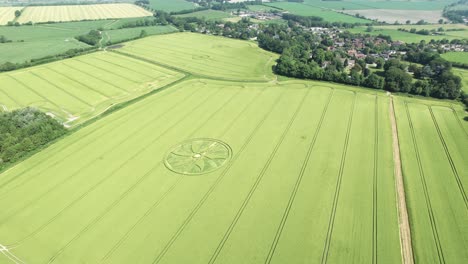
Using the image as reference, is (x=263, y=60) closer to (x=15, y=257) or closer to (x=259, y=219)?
(x=259, y=219)

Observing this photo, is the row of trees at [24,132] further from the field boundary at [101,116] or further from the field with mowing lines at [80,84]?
the field with mowing lines at [80,84]

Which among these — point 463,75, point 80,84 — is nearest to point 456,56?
point 463,75

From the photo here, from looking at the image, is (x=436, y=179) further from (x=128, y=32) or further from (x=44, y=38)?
(x=44, y=38)

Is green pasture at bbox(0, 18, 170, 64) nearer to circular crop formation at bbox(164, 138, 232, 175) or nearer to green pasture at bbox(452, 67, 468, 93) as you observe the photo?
circular crop formation at bbox(164, 138, 232, 175)

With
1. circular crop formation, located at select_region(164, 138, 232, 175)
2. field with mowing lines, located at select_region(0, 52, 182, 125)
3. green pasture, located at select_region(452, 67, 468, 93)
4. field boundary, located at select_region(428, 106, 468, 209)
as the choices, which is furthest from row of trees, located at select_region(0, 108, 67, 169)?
green pasture, located at select_region(452, 67, 468, 93)

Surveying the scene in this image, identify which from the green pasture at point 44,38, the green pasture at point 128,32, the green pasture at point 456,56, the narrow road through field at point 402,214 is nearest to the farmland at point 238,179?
the narrow road through field at point 402,214

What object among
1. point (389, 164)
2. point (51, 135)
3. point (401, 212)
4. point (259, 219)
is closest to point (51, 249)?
point (259, 219)
